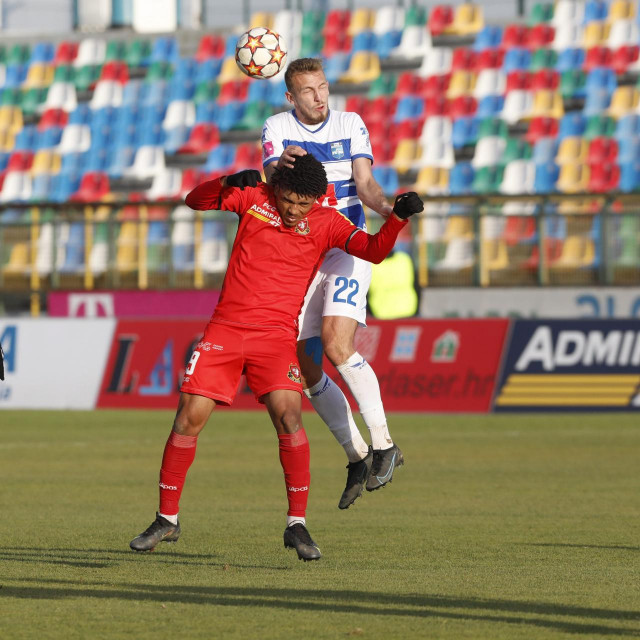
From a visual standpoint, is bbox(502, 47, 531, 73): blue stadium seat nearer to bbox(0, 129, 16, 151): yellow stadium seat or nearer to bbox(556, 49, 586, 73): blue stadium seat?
bbox(556, 49, 586, 73): blue stadium seat

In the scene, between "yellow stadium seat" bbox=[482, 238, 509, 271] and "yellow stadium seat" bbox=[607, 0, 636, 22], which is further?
"yellow stadium seat" bbox=[607, 0, 636, 22]

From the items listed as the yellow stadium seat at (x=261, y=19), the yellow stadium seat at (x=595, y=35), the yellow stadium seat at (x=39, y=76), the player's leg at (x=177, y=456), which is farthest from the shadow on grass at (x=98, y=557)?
the yellow stadium seat at (x=39, y=76)

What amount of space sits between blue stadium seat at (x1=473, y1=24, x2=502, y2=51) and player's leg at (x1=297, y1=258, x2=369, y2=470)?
67.4 ft

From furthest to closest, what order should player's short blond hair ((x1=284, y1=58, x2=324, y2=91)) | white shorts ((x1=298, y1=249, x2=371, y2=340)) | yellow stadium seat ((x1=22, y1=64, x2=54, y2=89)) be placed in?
yellow stadium seat ((x1=22, y1=64, x2=54, y2=89)) → white shorts ((x1=298, y1=249, x2=371, y2=340)) → player's short blond hair ((x1=284, y1=58, x2=324, y2=91))

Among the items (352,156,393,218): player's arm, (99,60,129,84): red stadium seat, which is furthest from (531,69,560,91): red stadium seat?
(352,156,393,218): player's arm

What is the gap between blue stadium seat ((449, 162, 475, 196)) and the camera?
2530 cm

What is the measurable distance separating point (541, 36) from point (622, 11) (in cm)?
161

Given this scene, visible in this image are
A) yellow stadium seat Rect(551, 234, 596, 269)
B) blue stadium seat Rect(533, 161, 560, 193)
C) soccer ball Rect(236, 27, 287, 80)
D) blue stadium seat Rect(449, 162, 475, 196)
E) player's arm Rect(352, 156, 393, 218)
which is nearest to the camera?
player's arm Rect(352, 156, 393, 218)

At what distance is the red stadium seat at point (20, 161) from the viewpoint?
2947 cm

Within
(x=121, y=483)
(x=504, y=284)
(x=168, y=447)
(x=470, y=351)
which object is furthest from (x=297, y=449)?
(x=504, y=284)

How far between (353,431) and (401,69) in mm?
21213

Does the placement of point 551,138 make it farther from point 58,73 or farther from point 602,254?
point 58,73

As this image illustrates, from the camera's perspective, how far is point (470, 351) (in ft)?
57.1

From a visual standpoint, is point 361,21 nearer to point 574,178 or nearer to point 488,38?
point 488,38
